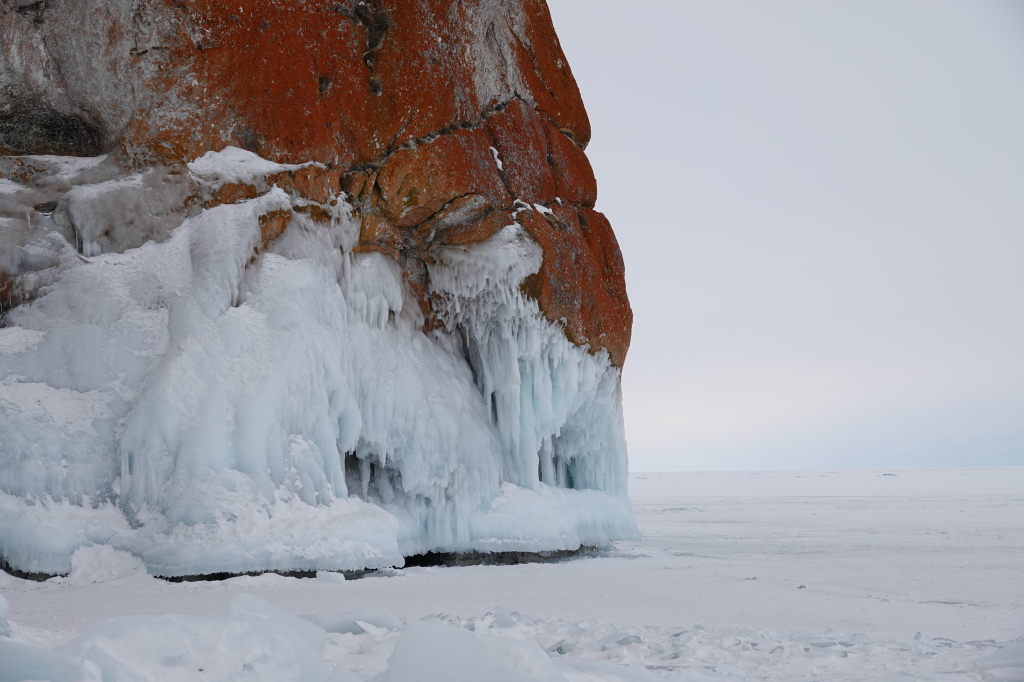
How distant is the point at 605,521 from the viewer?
12539 millimetres

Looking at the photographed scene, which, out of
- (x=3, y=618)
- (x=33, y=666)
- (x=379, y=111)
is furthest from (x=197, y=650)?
(x=379, y=111)

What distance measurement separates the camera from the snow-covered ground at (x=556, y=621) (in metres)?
3.53

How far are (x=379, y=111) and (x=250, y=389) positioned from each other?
4340mm

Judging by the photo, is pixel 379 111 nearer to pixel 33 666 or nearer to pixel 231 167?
pixel 231 167

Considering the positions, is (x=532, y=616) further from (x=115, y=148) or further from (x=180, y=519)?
(x=115, y=148)

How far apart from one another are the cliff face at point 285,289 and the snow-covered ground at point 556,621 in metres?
0.99

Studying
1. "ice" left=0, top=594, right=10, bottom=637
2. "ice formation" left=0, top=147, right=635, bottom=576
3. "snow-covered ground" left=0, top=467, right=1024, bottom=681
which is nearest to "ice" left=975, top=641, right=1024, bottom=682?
"snow-covered ground" left=0, top=467, right=1024, bottom=681

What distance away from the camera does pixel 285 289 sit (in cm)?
904

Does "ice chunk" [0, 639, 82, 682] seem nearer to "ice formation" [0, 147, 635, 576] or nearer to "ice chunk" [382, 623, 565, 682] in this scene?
"ice chunk" [382, 623, 565, 682]

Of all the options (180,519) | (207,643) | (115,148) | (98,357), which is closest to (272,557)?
(180,519)

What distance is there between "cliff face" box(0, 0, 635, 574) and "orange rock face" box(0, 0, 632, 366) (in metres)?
0.04

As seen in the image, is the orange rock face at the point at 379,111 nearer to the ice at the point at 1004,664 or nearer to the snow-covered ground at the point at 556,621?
the snow-covered ground at the point at 556,621

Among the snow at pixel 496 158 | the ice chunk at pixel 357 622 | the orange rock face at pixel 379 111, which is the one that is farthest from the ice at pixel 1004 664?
the snow at pixel 496 158

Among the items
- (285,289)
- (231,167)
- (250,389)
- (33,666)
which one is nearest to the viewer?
(33,666)
